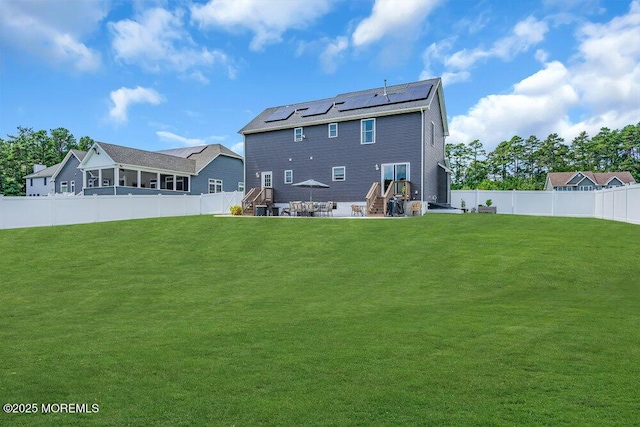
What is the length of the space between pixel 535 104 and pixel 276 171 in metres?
32.1

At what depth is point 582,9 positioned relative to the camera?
18766 millimetres

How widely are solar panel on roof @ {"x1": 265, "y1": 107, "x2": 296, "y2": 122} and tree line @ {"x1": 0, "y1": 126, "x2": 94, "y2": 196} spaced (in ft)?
139

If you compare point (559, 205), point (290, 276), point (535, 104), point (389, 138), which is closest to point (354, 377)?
point (290, 276)

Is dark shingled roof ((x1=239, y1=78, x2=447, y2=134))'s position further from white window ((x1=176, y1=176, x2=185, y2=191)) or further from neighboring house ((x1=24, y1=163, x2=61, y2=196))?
neighboring house ((x1=24, y1=163, x2=61, y2=196))

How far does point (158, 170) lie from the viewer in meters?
32.6

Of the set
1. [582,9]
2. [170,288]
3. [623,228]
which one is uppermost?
[582,9]

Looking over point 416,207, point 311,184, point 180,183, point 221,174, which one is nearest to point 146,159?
point 180,183

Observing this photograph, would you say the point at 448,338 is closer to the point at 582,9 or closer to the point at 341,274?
the point at 341,274

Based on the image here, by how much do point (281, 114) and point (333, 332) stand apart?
977 inches

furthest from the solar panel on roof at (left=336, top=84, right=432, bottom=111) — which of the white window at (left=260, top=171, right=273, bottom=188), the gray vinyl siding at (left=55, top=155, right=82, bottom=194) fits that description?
the gray vinyl siding at (left=55, top=155, right=82, bottom=194)

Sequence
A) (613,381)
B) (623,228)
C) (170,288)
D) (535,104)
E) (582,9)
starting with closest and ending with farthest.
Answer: (613,381), (170,288), (623,228), (582,9), (535,104)

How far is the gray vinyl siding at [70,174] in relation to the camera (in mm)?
38812

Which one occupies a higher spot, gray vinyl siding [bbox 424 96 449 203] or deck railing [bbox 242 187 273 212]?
gray vinyl siding [bbox 424 96 449 203]

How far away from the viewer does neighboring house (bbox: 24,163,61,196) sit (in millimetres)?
47438
